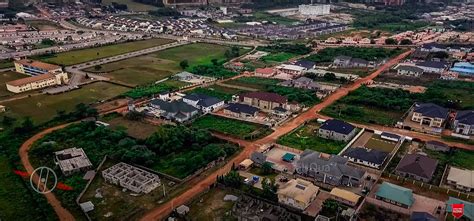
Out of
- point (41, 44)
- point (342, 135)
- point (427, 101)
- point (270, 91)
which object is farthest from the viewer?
point (41, 44)

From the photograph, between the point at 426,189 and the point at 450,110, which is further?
the point at 450,110

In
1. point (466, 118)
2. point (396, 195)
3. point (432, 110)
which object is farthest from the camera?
point (432, 110)

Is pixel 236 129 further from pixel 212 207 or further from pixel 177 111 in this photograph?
pixel 212 207

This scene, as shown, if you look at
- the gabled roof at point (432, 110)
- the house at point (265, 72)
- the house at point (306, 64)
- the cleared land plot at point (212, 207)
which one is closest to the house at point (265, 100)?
the house at point (265, 72)

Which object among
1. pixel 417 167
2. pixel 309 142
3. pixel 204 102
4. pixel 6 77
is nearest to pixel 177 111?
pixel 204 102

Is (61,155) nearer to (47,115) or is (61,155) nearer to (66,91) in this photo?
(47,115)

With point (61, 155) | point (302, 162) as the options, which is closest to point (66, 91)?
point (61, 155)

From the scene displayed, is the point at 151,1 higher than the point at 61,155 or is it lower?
higher
